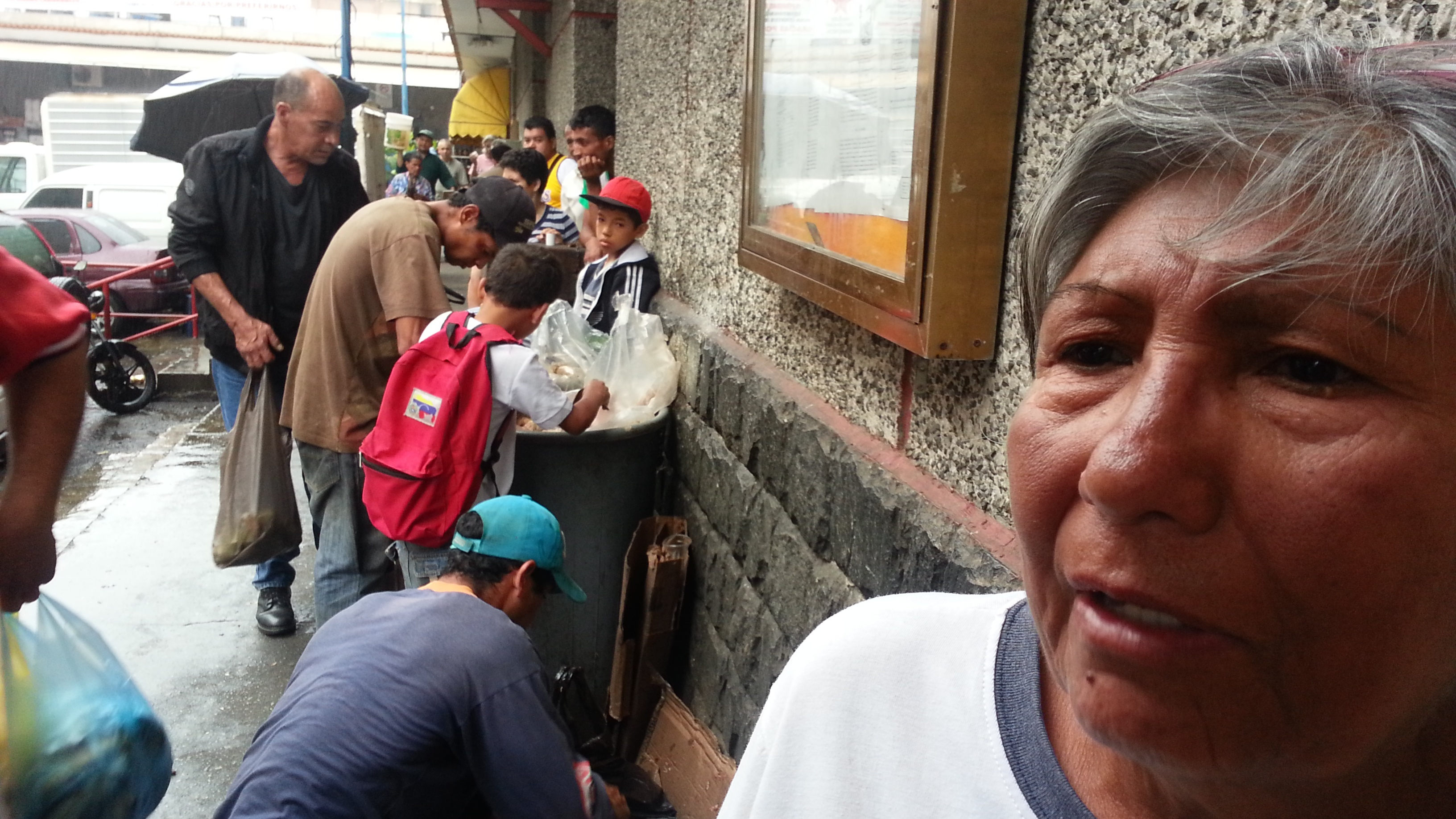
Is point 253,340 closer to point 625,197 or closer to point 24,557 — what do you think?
point 625,197

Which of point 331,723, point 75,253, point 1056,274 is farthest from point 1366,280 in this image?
point 75,253

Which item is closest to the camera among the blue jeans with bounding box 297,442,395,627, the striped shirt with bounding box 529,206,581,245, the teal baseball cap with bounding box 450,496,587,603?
the teal baseball cap with bounding box 450,496,587,603

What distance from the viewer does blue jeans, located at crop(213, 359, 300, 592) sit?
14.1 ft

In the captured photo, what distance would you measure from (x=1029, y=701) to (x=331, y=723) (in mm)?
1643

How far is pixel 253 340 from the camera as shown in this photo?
3961mm

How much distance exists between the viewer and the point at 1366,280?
2.02 feet

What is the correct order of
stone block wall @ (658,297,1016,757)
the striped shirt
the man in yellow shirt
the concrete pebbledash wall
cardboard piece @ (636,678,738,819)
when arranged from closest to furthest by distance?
the concrete pebbledash wall → stone block wall @ (658,297,1016,757) → cardboard piece @ (636,678,738,819) → the striped shirt → the man in yellow shirt

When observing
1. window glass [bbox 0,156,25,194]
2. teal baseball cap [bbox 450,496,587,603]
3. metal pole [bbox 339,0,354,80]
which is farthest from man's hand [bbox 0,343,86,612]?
window glass [bbox 0,156,25,194]

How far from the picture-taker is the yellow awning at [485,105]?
1931 centimetres

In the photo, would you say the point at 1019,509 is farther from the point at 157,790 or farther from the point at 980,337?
the point at 157,790

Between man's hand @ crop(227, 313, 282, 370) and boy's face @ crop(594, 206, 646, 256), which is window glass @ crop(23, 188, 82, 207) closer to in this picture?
man's hand @ crop(227, 313, 282, 370)

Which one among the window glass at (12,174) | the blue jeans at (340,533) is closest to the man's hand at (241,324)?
the blue jeans at (340,533)

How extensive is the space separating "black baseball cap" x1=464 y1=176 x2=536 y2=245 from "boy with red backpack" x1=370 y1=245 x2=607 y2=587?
52 centimetres

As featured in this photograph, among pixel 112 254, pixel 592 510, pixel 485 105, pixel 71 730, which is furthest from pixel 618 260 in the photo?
pixel 485 105
